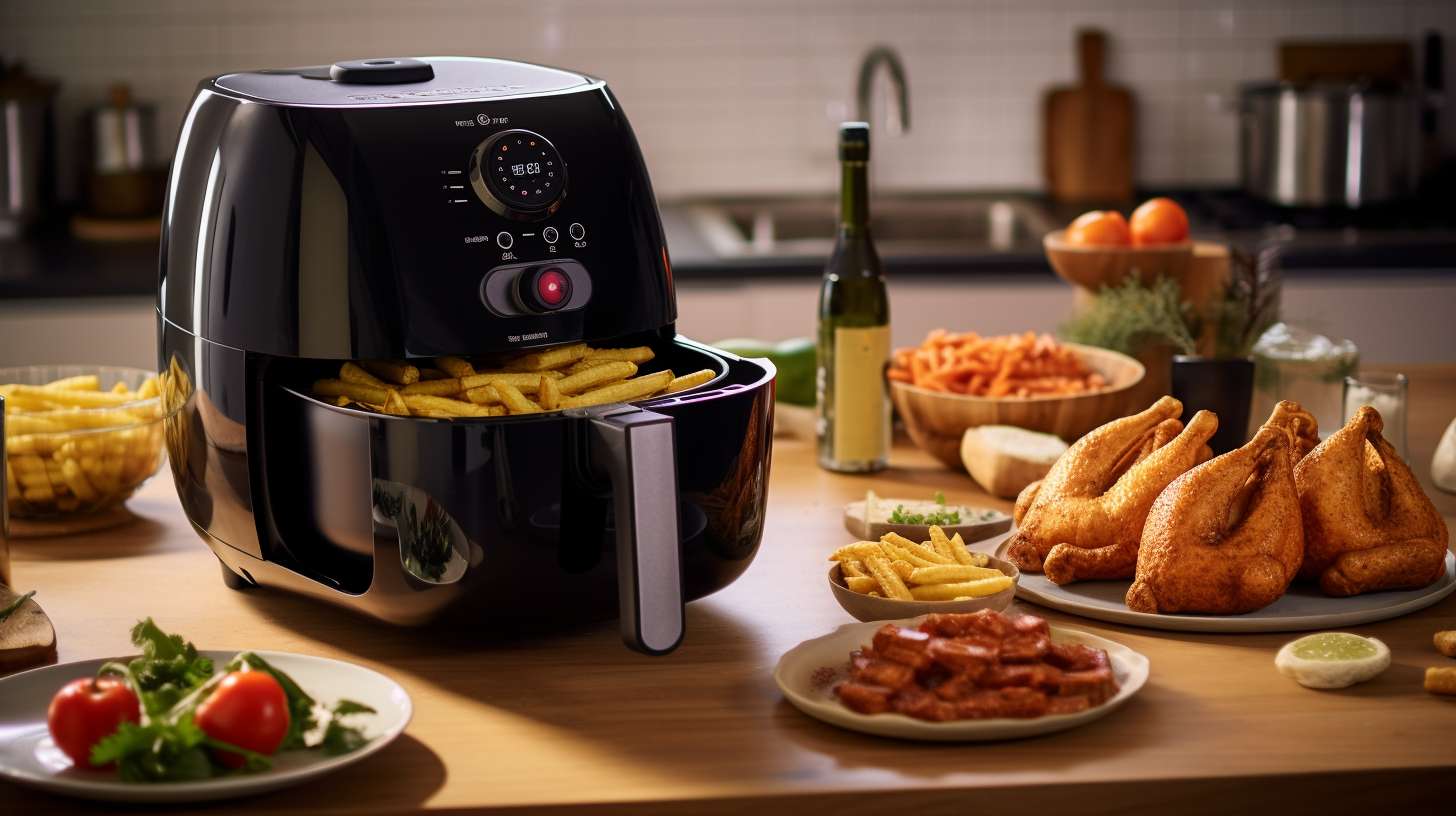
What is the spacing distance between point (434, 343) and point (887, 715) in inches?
17.1

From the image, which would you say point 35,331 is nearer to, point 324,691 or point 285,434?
point 285,434

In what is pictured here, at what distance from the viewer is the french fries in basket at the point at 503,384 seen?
1.27 m

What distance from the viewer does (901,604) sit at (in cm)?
128

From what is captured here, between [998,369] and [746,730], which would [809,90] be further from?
[746,730]

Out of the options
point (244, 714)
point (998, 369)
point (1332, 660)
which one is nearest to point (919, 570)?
point (1332, 660)

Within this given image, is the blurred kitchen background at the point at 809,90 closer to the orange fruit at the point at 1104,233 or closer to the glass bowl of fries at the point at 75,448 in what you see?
the orange fruit at the point at 1104,233

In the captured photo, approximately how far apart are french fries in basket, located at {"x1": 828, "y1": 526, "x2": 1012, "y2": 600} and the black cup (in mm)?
476

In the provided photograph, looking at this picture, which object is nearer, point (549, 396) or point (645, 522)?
point (645, 522)

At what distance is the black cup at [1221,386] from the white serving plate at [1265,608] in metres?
0.35

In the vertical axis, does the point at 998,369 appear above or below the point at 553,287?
below

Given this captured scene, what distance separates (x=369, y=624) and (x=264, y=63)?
2.82 metres

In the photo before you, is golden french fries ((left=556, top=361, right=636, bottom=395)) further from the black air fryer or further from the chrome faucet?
the chrome faucet

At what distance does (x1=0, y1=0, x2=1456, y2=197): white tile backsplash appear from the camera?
3881 millimetres

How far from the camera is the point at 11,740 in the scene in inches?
43.3
